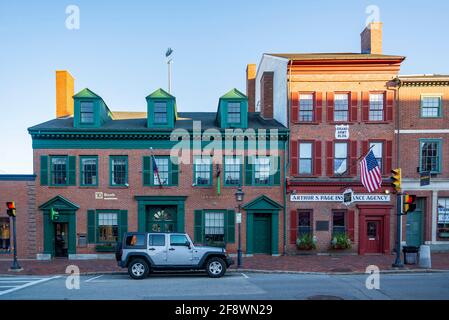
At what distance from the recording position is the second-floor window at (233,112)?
1920cm

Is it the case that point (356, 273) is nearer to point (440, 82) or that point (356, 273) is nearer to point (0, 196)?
point (440, 82)

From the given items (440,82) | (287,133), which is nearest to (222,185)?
(287,133)

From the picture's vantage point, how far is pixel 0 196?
1773 cm

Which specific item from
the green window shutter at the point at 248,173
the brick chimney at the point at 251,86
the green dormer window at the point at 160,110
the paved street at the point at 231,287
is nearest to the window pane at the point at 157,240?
the paved street at the point at 231,287

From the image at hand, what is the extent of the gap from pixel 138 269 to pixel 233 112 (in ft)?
36.6

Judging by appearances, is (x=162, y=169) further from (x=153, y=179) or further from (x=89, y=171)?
(x=89, y=171)

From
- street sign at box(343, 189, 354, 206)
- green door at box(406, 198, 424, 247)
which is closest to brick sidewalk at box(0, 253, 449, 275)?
green door at box(406, 198, 424, 247)

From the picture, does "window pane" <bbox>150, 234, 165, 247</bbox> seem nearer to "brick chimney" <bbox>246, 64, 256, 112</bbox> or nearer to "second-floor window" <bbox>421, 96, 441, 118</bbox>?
"brick chimney" <bbox>246, 64, 256, 112</bbox>

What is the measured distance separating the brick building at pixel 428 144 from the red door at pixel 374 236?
9.46ft

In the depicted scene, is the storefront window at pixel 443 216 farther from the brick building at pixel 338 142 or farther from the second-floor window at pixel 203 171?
the second-floor window at pixel 203 171

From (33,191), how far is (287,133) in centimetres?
1598

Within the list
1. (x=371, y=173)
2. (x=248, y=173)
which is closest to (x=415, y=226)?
(x=371, y=173)

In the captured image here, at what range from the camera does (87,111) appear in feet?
61.0

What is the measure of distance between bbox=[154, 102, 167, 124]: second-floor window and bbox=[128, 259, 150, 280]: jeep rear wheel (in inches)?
372
